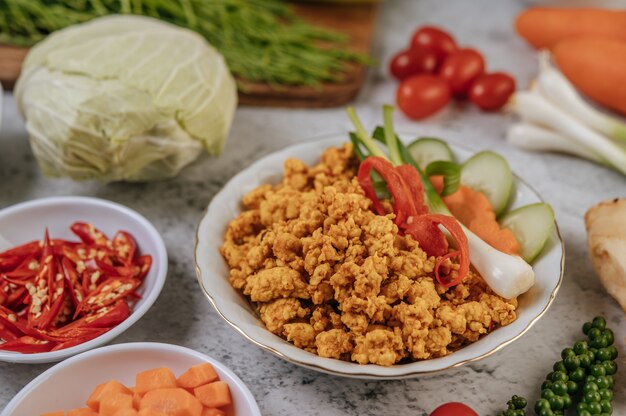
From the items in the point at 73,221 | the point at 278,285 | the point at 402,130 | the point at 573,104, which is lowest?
the point at 73,221

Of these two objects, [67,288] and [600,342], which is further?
[67,288]

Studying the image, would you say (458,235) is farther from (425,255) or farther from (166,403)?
(166,403)

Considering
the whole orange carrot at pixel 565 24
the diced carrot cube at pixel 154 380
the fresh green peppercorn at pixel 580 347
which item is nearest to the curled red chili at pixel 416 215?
the fresh green peppercorn at pixel 580 347

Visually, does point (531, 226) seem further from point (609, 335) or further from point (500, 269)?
point (609, 335)

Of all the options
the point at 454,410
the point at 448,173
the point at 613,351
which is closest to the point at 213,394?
the point at 454,410

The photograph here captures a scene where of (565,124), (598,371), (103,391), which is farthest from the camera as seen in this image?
(565,124)
